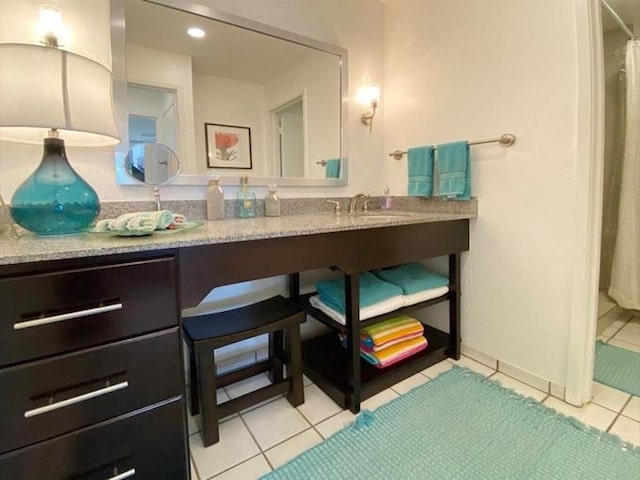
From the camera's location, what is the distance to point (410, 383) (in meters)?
1.52

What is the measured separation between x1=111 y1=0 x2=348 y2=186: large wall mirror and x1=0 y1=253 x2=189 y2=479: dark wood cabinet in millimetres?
665

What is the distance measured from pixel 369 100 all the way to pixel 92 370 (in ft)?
6.05

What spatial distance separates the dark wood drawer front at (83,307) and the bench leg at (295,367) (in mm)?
559


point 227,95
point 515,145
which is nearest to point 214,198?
point 227,95

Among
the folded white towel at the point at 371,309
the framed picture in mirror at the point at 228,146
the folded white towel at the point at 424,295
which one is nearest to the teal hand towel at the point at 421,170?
the folded white towel at the point at 424,295

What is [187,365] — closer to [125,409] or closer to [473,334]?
[125,409]

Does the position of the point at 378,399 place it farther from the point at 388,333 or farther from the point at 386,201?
the point at 386,201

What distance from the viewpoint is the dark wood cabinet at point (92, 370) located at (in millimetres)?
686

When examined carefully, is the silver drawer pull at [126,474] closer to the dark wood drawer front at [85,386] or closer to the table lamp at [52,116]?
the dark wood drawer front at [85,386]

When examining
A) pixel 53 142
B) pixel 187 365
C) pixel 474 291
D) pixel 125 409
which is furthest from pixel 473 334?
pixel 53 142

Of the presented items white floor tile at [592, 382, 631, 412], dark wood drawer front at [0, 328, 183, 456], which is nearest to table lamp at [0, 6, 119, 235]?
dark wood drawer front at [0, 328, 183, 456]

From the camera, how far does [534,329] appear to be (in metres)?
1.45

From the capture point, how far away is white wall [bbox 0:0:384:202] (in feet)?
3.64

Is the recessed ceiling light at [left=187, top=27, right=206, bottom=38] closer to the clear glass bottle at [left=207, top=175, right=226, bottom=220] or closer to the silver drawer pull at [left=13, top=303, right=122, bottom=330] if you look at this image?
the clear glass bottle at [left=207, top=175, right=226, bottom=220]
